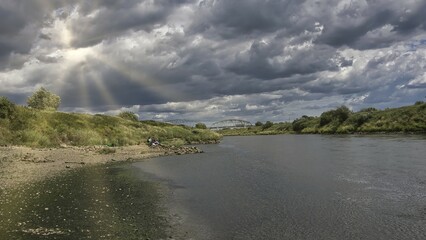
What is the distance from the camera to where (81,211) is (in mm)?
21812

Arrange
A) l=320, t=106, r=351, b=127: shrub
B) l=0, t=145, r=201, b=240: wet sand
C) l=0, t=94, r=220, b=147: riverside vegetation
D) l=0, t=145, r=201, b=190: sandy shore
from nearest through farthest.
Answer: l=0, t=145, r=201, b=240: wet sand < l=0, t=145, r=201, b=190: sandy shore < l=0, t=94, r=220, b=147: riverside vegetation < l=320, t=106, r=351, b=127: shrub

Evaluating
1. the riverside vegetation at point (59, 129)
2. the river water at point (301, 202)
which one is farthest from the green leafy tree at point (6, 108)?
the river water at point (301, 202)

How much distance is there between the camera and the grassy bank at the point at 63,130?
6261cm

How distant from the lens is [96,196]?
26922 mm

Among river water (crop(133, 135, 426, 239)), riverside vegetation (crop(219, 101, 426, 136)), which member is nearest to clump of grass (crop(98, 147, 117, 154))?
river water (crop(133, 135, 426, 239))

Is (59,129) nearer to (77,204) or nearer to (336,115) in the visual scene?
(77,204)

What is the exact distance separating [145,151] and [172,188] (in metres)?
43.4

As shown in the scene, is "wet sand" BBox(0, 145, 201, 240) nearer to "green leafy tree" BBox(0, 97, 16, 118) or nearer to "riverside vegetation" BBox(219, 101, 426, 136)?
"green leafy tree" BBox(0, 97, 16, 118)

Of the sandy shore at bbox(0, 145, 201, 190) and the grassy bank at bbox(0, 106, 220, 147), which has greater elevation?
the grassy bank at bbox(0, 106, 220, 147)

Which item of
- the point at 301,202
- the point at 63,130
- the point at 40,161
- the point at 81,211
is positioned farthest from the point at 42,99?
the point at 301,202

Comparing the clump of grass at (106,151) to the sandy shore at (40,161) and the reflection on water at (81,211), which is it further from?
the reflection on water at (81,211)

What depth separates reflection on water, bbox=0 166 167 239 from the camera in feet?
57.2

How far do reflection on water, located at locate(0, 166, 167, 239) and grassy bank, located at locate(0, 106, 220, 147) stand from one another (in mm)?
32061

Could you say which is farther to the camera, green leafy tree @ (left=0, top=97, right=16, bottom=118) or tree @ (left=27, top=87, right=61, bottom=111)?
tree @ (left=27, top=87, right=61, bottom=111)
